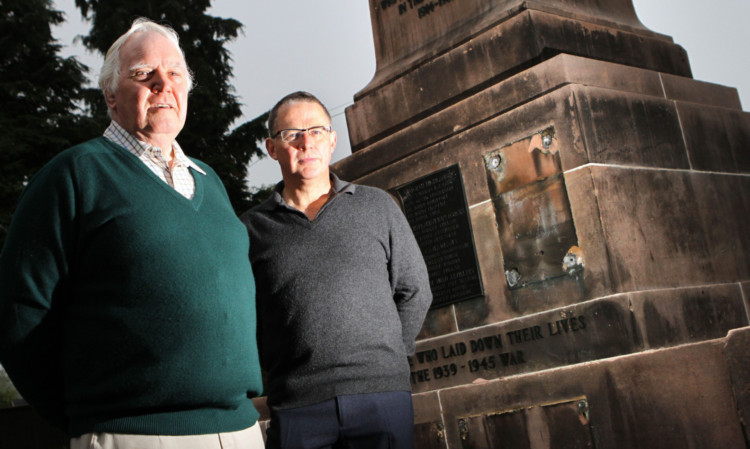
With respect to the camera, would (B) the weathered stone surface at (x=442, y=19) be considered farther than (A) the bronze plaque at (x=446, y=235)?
Yes

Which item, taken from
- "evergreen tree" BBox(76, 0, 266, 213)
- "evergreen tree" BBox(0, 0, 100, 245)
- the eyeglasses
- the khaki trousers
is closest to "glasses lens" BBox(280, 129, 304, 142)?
the eyeglasses

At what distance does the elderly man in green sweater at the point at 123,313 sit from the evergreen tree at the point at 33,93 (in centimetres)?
1431

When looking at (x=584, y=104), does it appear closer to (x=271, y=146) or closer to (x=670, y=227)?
(x=670, y=227)

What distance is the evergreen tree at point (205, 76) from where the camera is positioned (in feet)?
64.7

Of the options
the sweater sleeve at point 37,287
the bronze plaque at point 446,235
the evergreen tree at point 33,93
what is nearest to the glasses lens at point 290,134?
the sweater sleeve at point 37,287

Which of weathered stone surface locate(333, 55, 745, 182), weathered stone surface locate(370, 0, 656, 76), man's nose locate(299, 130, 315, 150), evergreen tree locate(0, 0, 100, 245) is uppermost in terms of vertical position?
evergreen tree locate(0, 0, 100, 245)

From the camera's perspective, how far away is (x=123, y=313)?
6.82 feet

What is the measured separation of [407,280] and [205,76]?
61.6ft

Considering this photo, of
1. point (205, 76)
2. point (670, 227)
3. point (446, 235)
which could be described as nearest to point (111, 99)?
point (446, 235)

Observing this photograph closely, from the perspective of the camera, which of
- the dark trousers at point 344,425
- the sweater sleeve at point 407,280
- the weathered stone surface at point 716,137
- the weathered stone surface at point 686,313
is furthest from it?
the weathered stone surface at point 716,137

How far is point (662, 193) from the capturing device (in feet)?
17.9

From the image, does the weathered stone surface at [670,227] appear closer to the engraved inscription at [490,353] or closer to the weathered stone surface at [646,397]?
the engraved inscription at [490,353]

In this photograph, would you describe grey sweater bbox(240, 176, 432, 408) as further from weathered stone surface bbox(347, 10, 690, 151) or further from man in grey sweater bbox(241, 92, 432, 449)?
weathered stone surface bbox(347, 10, 690, 151)

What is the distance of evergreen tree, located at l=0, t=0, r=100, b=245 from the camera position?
1602 cm
